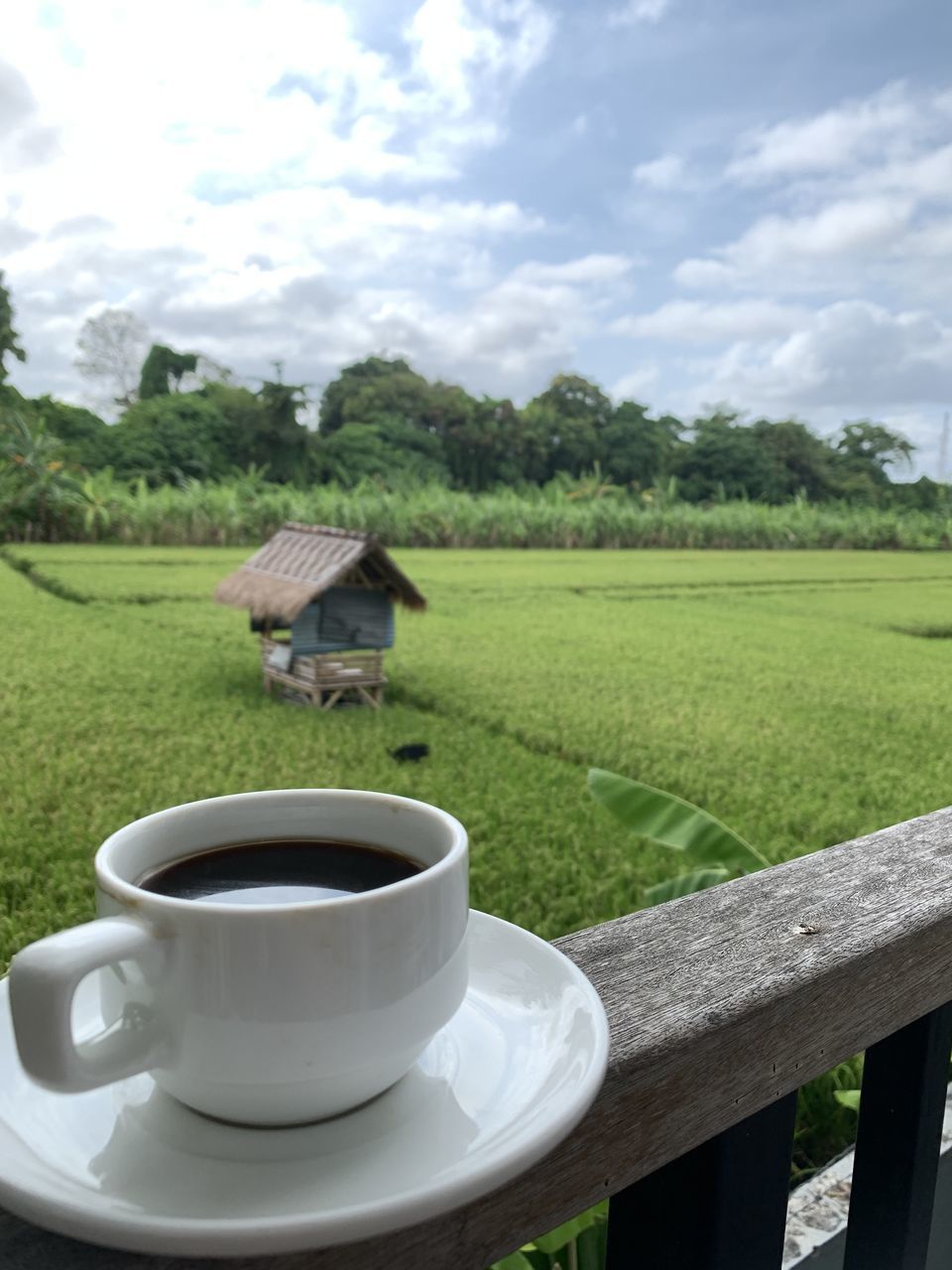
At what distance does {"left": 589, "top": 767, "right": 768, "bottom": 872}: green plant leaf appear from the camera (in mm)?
673

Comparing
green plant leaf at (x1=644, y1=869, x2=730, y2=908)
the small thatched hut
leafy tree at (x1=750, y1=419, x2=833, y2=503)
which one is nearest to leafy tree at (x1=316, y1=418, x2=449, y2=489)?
leafy tree at (x1=750, y1=419, x2=833, y2=503)

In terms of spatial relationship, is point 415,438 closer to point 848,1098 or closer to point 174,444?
point 174,444

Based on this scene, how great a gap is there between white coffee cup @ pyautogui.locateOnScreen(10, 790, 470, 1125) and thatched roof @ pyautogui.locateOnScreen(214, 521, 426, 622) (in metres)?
1.62

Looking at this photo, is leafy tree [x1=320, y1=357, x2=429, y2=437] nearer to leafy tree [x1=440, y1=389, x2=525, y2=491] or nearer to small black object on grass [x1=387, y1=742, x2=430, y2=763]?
leafy tree [x1=440, y1=389, x2=525, y2=491]

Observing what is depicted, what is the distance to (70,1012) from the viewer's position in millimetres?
170

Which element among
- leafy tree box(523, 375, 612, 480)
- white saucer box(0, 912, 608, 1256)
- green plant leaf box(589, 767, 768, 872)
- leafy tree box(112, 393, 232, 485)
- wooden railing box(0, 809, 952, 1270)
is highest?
leafy tree box(523, 375, 612, 480)

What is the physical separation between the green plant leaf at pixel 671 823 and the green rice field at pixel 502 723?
1.10ft

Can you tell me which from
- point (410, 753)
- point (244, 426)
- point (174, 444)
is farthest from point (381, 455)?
point (410, 753)

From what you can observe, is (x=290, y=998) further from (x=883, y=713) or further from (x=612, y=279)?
(x=612, y=279)

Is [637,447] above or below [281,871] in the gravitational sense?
above

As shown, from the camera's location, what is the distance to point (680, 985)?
26 centimetres

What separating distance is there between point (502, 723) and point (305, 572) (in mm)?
480

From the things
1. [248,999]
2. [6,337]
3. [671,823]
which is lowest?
[671,823]

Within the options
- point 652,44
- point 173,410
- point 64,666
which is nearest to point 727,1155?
point 64,666
